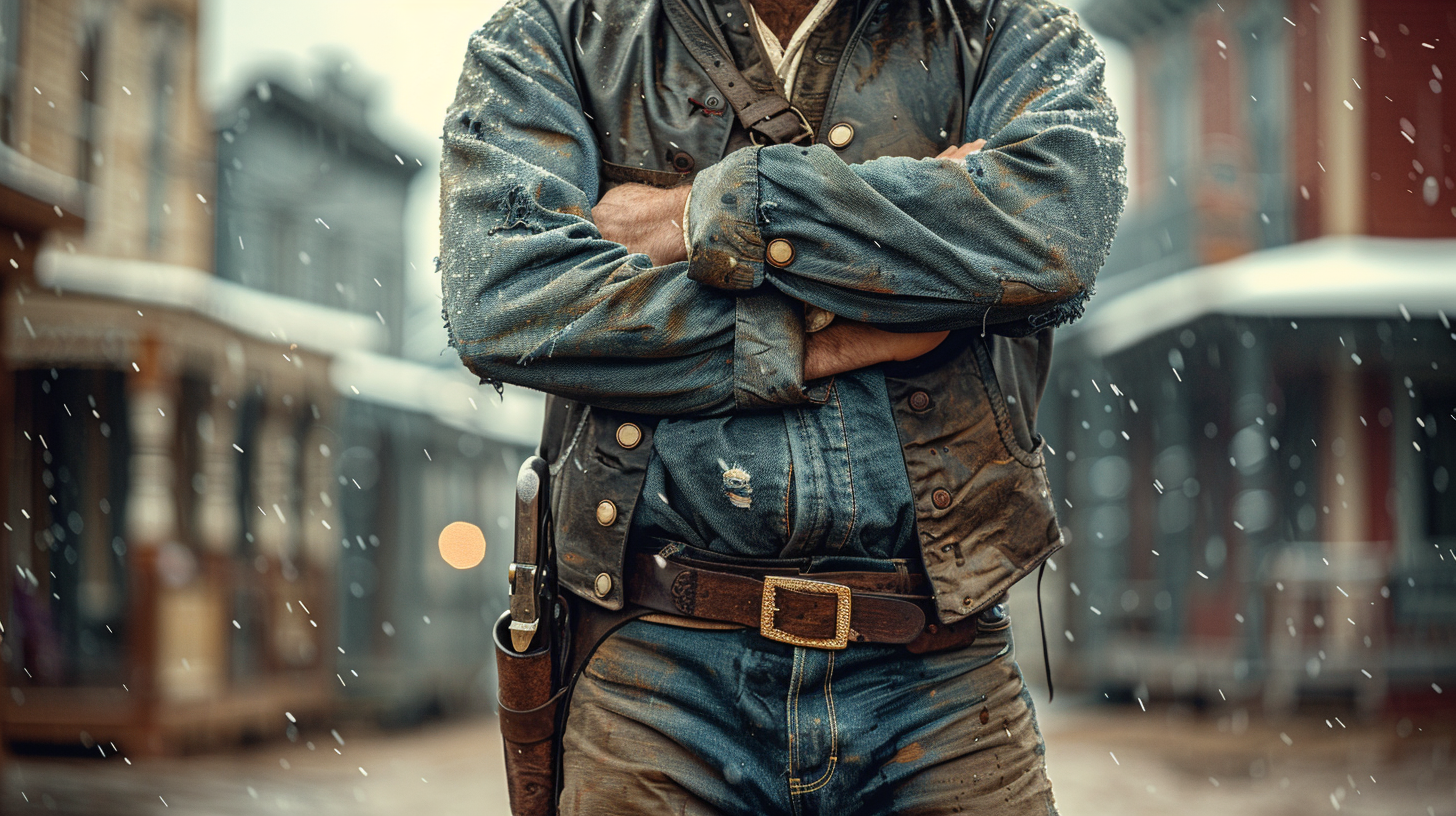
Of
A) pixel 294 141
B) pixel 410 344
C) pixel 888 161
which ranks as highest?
pixel 888 161

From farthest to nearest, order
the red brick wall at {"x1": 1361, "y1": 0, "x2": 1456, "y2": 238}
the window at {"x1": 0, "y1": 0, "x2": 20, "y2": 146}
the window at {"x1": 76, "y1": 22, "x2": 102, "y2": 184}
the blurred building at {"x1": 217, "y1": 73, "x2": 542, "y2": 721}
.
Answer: the blurred building at {"x1": 217, "y1": 73, "x2": 542, "y2": 721}, the red brick wall at {"x1": 1361, "y1": 0, "x2": 1456, "y2": 238}, the window at {"x1": 76, "y1": 22, "x2": 102, "y2": 184}, the window at {"x1": 0, "y1": 0, "x2": 20, "y2": 146}

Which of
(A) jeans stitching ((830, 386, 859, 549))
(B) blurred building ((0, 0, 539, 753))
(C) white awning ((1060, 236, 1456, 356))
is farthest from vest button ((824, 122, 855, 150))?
(C) white awning ((1060, 236, 1456, 356))

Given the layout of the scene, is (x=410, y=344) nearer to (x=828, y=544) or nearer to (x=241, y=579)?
(x=241, y=579)

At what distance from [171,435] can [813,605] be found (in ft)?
41.5

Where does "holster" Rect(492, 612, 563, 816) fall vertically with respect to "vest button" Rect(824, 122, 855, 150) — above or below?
below

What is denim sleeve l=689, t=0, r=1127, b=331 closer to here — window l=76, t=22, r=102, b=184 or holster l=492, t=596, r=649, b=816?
holster l=492, t=596, r=649, b=816

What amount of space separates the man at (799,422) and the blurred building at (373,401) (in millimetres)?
13570

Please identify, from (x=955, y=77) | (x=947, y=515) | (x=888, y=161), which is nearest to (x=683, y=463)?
(x=947, y=515)

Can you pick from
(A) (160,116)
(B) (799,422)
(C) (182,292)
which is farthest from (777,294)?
(A) (160,116)

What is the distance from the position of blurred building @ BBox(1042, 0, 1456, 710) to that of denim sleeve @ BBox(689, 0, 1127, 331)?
12070mm

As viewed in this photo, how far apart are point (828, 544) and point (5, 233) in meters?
7.91

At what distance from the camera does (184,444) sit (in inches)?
587

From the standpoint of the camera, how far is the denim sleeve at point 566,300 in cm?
200

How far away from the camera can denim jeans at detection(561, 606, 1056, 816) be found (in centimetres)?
197
